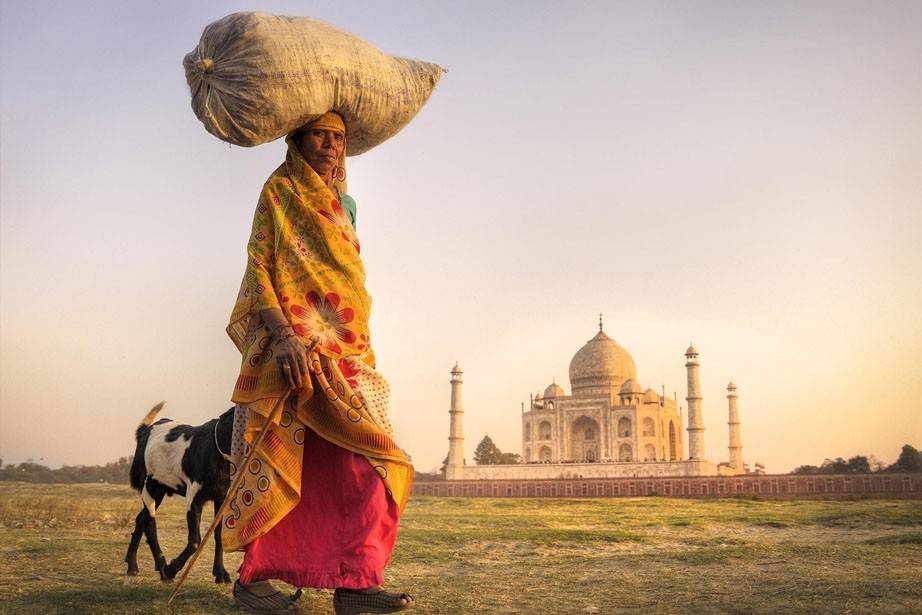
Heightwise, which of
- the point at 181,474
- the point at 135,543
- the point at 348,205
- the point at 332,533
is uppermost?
the point at 348,205

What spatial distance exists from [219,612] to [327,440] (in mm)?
1253

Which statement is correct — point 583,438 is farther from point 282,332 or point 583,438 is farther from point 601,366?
point 282,332

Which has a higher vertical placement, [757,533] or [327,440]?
[327,440]

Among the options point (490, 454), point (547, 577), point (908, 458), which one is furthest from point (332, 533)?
point (490, 454)

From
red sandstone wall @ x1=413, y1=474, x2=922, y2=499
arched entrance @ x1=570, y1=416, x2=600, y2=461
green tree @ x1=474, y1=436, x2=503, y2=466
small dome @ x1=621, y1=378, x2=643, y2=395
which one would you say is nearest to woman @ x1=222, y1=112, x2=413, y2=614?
red sandstone wall @ x1=413, y1=474, x2=922, y2=499

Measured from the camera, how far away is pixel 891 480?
23656mm

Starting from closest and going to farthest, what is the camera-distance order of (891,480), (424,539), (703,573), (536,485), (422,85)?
1. (422,85)
2. (703,573)
3. (424,539)
4. (891,480)
5. (536,485)

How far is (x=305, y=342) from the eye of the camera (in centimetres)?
325

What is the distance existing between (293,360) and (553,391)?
43.4m

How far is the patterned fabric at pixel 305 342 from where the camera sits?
3178 mm

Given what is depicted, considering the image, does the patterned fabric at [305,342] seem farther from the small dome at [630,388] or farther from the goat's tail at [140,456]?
the small dome at [630,388]

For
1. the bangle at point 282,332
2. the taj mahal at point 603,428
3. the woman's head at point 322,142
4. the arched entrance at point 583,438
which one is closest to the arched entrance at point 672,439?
the taj mahal at point 603,428

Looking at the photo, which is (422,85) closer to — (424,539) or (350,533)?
(350,533)

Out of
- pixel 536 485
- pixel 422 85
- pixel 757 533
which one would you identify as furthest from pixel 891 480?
pixel 422 85
